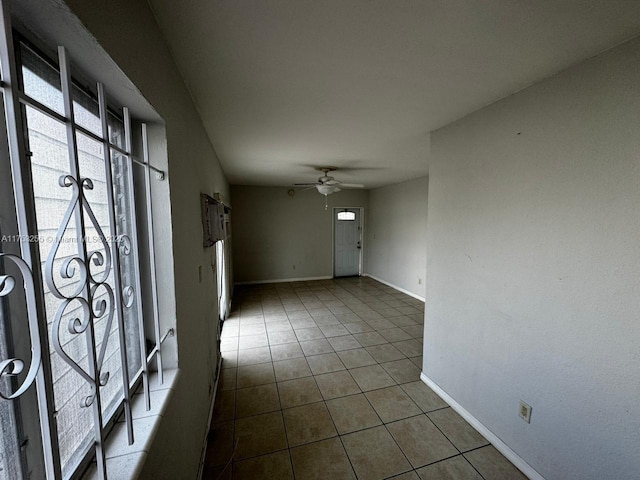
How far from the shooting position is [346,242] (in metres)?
6.87

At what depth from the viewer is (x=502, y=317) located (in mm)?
1756

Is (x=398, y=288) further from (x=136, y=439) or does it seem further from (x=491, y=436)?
(x=136, y=439)

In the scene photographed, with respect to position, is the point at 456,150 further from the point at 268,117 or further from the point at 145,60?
the point at 145,60

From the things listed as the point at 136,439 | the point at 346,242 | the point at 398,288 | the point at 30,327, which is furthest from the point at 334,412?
the point at 346,242

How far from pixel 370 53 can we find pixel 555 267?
154 centimetres

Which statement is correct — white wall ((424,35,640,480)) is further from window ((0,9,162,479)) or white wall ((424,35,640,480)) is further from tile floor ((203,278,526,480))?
window ((0,9,162,479))

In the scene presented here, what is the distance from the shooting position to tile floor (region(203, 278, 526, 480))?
1684 millimetres

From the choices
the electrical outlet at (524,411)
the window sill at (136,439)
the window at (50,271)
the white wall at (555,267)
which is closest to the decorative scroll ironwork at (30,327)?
the window at (50,271)


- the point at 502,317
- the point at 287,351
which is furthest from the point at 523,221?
the point at 287,351

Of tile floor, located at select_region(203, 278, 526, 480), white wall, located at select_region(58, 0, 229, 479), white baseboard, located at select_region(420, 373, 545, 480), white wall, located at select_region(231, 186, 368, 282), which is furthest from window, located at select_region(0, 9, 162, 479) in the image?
white wall, located at select_region(231, 186, 368, 282)

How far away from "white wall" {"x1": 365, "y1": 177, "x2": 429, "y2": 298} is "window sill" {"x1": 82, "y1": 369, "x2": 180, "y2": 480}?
453 centimetres

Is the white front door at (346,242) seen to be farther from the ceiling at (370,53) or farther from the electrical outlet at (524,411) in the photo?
the electrical outlet at (524,411)

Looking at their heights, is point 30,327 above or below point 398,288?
above

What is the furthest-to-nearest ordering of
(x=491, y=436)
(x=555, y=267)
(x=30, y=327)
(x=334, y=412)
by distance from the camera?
(x=334, y=412) < (x=491, y=436) < (x=555, y=267) < (x=30, y=327)
